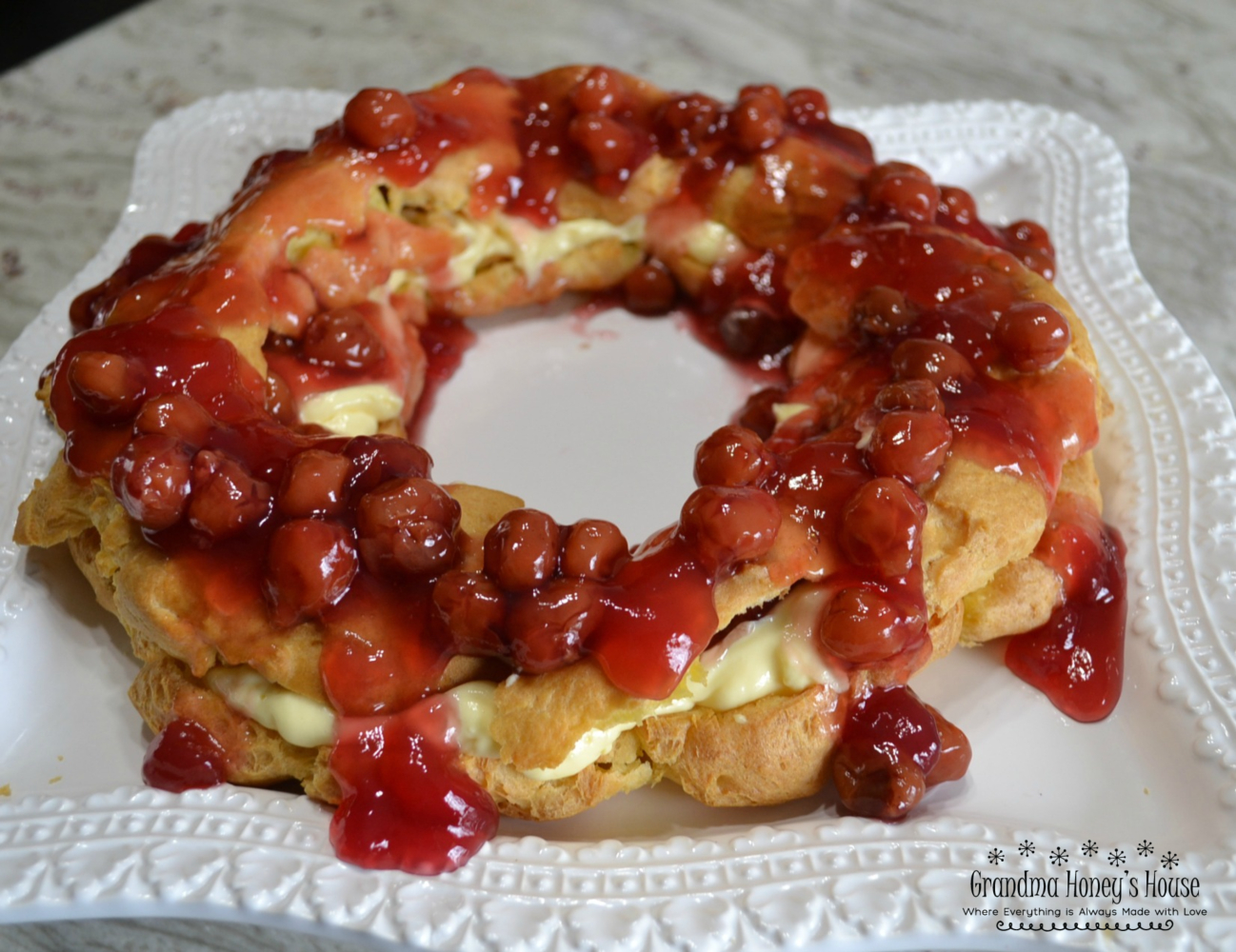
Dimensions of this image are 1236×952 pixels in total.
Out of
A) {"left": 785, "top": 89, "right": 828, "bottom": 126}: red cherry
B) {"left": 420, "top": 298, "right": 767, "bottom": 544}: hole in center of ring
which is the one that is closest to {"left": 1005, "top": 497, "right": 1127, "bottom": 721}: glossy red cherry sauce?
{"left": 420, "top": 298, "right": 767, "bottom": 544}: hole in center of ring

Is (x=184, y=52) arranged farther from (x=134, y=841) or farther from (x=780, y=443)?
(x=134, y=841)

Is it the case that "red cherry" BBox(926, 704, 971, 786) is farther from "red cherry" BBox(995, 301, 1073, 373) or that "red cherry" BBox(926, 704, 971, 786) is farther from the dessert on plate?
"red cherry" BBox(995, 301, 1073, 373)

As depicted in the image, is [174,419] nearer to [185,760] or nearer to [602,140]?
[185,760]

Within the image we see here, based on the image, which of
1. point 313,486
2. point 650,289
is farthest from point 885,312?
point 313,486

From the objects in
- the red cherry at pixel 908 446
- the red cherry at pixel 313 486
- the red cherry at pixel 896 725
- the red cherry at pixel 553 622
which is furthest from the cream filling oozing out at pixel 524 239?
the red cherry at pixel 896 725

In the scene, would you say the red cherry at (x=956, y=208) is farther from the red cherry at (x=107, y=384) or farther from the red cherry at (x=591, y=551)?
the red cherry at (x=107, y=384)

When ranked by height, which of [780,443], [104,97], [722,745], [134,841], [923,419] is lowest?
[104,97]

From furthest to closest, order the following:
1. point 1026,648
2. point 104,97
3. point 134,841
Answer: point 104,97
point 1026,648
point 134,841

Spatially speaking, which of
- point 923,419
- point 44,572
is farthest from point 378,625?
point 923,419
